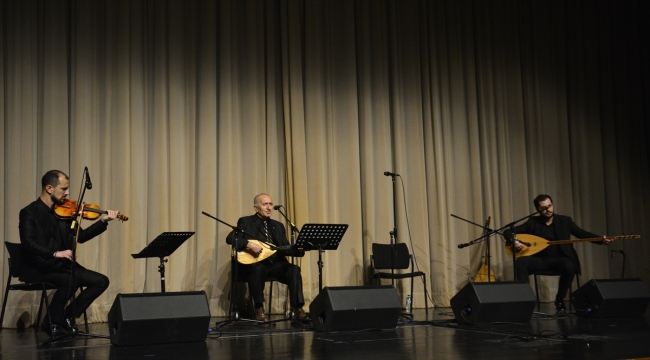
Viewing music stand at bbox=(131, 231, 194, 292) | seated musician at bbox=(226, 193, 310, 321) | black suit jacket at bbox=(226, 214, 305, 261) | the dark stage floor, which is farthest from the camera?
black suit jacket at bbox=(226, 214, 305, 261)

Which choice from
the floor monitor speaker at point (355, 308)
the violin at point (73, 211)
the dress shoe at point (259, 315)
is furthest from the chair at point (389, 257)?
the violin at point (73, 211)

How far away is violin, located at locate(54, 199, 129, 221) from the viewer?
17.6 feet

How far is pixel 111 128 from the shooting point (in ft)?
23.1

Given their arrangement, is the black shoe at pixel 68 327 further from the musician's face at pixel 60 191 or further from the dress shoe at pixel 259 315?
the dress shoe at pixel 259 315

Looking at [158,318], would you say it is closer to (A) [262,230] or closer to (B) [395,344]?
(B) [395,344]

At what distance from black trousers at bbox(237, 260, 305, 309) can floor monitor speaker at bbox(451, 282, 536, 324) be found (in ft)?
4.88

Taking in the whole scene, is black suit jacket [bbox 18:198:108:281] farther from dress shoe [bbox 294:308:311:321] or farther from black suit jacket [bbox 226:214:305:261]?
dress shoe [bbox 294:308:311:321]

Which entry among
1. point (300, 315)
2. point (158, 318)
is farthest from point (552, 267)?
point (158, 318)

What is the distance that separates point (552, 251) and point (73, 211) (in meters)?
4.89

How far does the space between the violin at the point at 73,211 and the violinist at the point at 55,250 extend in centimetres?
8

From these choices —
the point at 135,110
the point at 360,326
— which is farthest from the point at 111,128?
the point at 360,326

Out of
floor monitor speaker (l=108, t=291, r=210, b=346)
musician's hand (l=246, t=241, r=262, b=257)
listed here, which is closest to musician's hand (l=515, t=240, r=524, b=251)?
musician's hand (l=246, t=241, r=262, b=257)

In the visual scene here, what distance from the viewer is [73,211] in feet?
18.1

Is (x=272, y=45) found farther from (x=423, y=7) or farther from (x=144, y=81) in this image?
(x=423, y=7)
